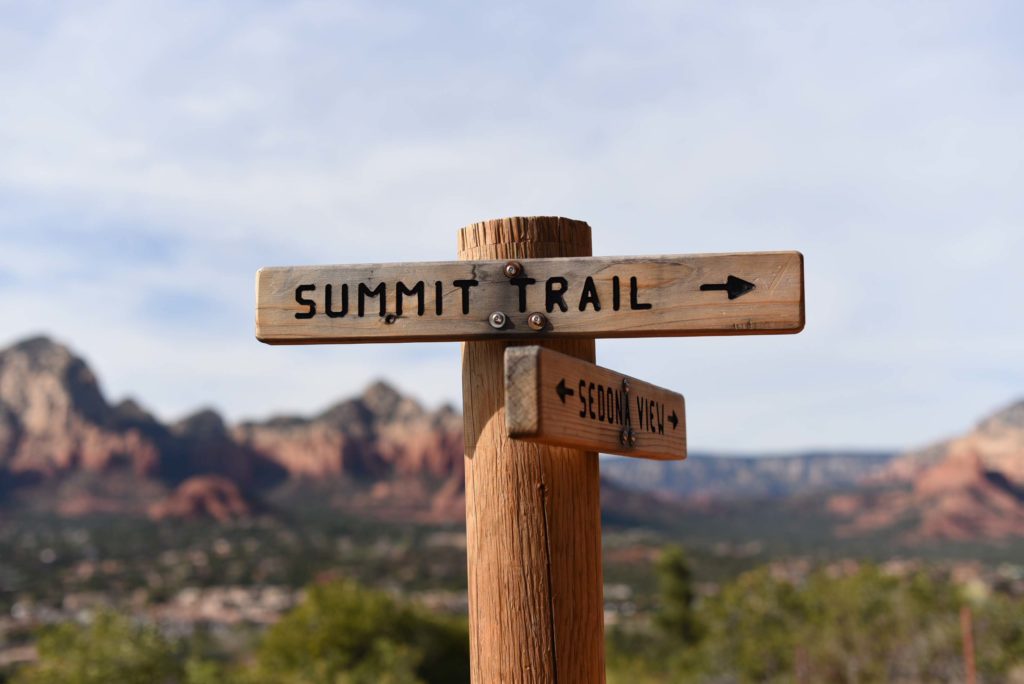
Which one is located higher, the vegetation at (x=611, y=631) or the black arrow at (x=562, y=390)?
the black arrow at (x=562, y=390)

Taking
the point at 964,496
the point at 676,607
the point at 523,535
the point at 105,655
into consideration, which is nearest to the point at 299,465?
the point at 964,496

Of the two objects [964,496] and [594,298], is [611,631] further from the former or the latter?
[964,496]

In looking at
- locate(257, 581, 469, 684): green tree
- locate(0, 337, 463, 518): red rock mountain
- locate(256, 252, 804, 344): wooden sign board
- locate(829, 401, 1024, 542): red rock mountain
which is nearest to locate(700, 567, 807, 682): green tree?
locate(257, 581, 469, 684): green tree

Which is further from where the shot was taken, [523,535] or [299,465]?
[299,465]

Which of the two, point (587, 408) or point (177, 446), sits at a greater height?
point (177, 446)

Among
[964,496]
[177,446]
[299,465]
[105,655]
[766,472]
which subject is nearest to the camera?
[105,655]

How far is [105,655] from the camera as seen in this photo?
A: 1781 cm

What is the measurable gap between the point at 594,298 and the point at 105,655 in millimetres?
17458

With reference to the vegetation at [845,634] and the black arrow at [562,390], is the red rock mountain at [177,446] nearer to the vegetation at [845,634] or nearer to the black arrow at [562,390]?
the vegetation at [845,634]

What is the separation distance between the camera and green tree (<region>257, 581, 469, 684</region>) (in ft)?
79.7

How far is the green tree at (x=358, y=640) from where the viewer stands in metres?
24.3

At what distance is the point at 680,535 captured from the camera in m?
85.2

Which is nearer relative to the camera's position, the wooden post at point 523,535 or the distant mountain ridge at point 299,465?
the wooden post at point 523,535

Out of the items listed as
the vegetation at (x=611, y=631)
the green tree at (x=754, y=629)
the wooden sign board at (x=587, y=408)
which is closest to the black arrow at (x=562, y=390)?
the wooden sign board at (x=587, y=408)
